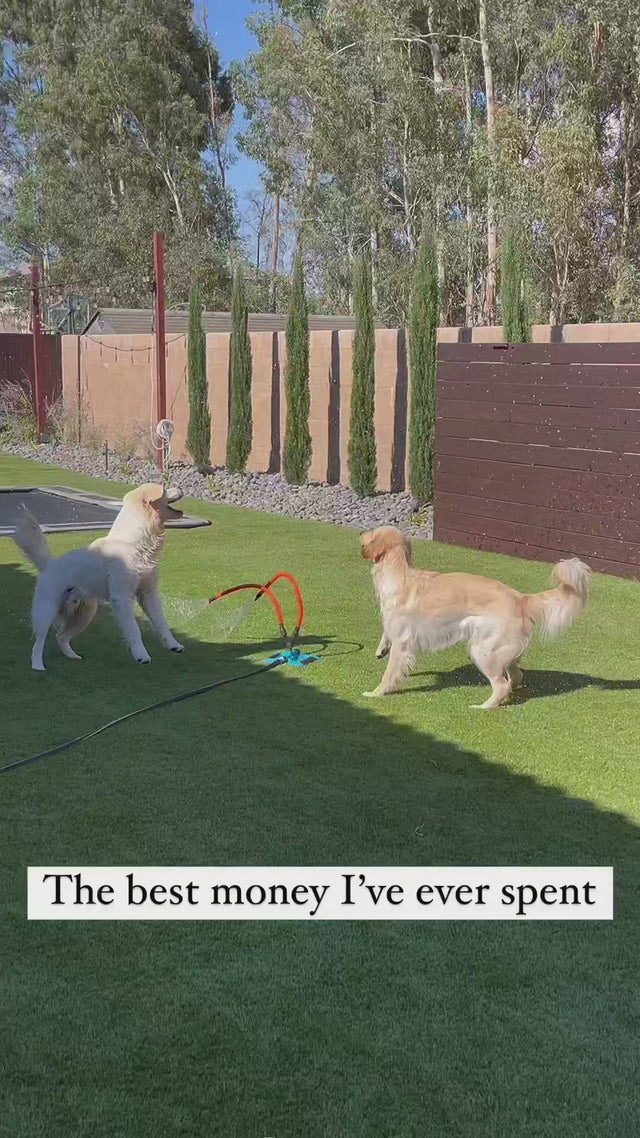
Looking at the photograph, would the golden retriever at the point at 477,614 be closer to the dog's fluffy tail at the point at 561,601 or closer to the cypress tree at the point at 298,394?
the dog's fluffy tail at the point at 561,601

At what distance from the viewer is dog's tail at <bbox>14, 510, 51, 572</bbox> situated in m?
6.52

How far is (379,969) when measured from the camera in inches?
127

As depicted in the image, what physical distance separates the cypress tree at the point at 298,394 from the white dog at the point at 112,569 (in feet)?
33.5

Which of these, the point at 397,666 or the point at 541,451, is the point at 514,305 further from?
the point at 397,666

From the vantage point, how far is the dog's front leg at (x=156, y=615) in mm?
6910

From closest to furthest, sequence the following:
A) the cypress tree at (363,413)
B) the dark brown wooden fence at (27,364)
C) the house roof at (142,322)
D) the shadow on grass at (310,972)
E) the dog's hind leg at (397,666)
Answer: the shadow on grass at (310,972) < the dog's hind leg at (397,666) < the cypress tree at (363,413) < the dark brown wooden fence at (27,364) < the house roof at (142,322)

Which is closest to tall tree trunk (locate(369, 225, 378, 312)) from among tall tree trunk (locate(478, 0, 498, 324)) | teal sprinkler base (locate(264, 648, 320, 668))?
tall tree trunk (locate(478, 0, 498, 324))

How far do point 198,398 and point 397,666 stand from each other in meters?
14.0

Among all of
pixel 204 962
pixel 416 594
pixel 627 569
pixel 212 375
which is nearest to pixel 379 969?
pixel 204 962

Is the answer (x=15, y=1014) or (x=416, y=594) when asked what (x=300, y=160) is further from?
(x=15, y=1014)

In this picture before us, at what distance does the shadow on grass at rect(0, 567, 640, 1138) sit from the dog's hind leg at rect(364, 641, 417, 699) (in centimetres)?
77

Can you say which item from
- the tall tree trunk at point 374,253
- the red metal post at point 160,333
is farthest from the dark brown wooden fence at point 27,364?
the tall tree trunk at point 374,253

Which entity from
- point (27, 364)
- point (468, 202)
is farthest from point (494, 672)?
point (468, 202)

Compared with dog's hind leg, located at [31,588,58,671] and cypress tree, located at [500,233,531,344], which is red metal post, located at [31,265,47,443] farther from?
dog's hind leg, located at [31,588,58,671]
